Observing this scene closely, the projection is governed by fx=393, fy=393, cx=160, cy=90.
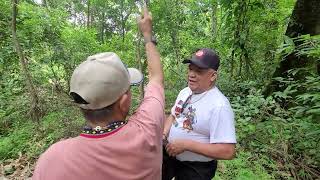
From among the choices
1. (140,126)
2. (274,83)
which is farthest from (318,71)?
(140,126)

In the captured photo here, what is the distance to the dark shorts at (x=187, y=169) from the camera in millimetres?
2984

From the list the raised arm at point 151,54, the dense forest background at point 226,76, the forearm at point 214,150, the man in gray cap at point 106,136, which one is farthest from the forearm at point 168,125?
the dense forest background at point 226,76

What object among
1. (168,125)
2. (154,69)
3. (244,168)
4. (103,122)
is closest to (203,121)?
(168,125)

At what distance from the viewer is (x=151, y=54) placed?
216 cm

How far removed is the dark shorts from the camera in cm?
298

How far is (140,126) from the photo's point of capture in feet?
6.04

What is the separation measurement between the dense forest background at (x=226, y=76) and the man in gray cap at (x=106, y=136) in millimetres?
2755

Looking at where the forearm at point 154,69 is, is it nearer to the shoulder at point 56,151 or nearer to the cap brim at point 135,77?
the cap brim at point 135,77

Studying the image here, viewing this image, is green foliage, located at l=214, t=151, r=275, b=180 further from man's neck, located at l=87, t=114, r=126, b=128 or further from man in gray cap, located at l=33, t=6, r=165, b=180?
man's neck, located at l=87, t=114, r=126, b=128

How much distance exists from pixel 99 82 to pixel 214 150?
50.7 inches

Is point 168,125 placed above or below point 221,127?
below

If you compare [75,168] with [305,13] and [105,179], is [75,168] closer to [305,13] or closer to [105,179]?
[105,179]

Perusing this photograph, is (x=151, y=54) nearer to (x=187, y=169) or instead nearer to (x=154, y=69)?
(x=154, y=69)

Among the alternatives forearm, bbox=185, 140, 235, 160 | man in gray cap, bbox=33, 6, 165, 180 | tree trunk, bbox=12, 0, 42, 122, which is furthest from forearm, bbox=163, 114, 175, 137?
tree trunk, bbox=12, 0, 42, 122
